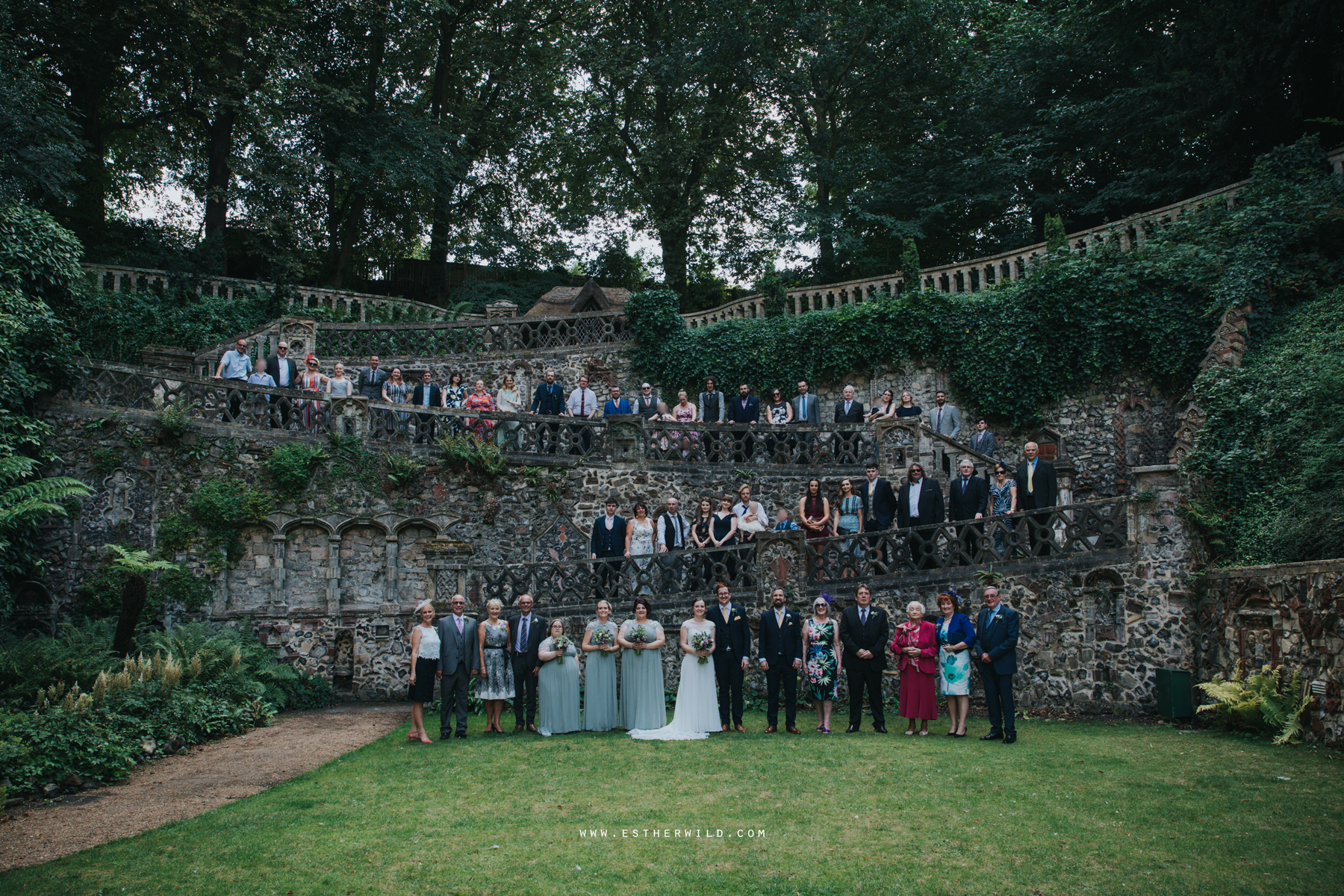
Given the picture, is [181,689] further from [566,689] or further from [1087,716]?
[1087,716]

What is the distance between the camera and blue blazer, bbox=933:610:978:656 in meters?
10.3

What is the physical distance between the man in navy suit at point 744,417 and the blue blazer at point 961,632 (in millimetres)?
A: 7051

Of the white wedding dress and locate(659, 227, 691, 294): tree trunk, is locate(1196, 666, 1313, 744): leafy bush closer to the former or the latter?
the white wedding dress

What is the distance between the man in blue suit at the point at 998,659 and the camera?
10023 millimetres

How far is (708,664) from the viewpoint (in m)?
10.7

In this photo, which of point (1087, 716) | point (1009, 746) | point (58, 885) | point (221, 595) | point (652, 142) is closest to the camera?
point (58, 885)

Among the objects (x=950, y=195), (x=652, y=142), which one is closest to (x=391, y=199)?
(x=652, y=142)

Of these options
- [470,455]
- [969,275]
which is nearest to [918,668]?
[470,455]

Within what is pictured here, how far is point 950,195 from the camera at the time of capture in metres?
26.5

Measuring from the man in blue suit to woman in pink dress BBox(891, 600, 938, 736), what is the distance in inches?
23.8

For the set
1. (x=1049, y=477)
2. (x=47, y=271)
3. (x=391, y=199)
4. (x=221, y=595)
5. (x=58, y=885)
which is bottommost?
(x=58, y=885)

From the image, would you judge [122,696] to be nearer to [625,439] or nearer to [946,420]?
[625,439]

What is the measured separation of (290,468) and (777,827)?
1117 centimetres

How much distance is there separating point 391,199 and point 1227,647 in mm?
29350
